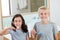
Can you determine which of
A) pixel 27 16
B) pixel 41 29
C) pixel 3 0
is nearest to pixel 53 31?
pixel 41 29

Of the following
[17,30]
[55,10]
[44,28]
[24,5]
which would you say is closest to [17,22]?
[17,30]

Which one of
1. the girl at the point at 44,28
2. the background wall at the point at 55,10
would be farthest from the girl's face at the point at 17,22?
the background wall at the point at 55,10

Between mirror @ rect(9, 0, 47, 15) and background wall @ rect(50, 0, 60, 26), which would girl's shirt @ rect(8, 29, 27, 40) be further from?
Answer: background wall @ rect(50, 0, 60, 26)

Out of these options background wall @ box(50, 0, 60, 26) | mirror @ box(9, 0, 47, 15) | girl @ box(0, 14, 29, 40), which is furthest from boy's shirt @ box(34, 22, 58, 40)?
background wall @ box(50, 0, 60, 26)

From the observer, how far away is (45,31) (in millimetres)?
1587

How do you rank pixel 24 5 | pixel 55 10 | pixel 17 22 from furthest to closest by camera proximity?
pixel 55 10 → pixel 24 5 → pixel 17 22

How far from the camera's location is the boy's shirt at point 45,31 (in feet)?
5.15

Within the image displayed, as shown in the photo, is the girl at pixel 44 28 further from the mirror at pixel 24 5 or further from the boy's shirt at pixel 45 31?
the mirror at pixel 24 5

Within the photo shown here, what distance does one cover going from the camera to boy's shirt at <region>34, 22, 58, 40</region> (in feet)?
5.15

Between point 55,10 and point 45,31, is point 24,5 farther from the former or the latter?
point 45,31

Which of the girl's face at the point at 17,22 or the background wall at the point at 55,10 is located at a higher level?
the background wall at the point at 55,10

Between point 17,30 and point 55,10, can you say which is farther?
point 55,10

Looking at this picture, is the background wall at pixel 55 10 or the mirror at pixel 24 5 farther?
the background wall at pixel 55 10

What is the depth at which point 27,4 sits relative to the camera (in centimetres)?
222
